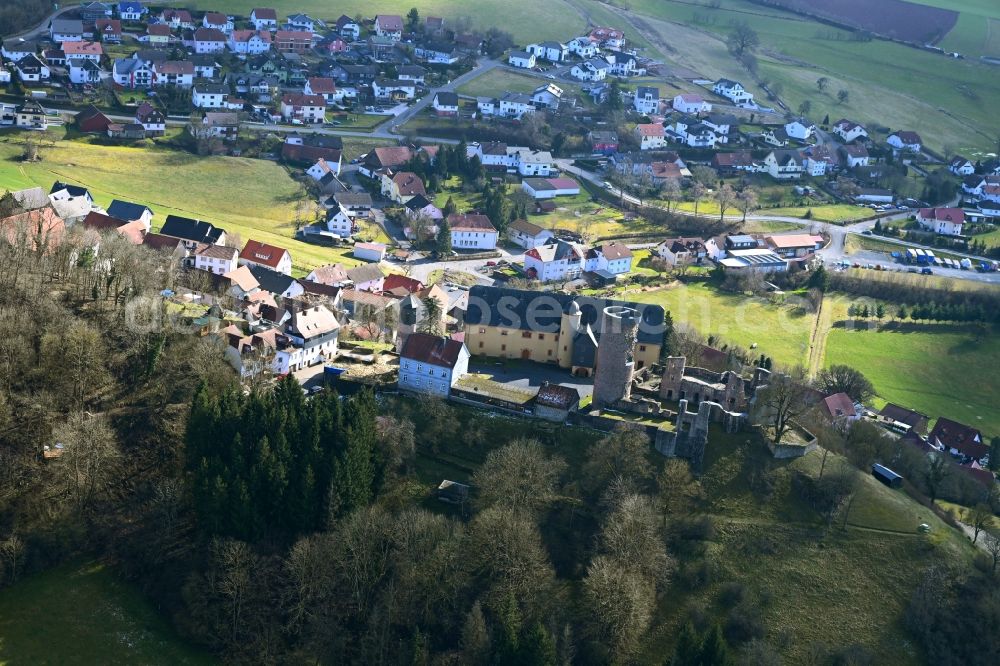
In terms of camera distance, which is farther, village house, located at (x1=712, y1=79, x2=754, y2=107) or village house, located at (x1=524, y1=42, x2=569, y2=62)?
village house, located at (x1=524, y1=42, x2=569, y2=62)

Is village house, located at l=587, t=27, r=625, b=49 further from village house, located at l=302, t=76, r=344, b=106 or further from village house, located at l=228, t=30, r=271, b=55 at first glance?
village house, located at l=228, t=30, r=271, b=55

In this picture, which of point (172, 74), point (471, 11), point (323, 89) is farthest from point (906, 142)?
point (172, 74)

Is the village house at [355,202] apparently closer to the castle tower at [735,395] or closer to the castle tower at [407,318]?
the castle tower at [407,318]

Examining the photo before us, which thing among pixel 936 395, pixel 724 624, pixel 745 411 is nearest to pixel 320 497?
pixel 724 624

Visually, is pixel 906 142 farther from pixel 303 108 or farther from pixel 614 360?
pixel 614 360

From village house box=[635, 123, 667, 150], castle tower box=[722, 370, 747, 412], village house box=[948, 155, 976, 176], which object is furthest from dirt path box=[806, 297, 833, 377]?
village house box=[948, 155, 976, 176]

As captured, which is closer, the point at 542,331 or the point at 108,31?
the point at 542,331
